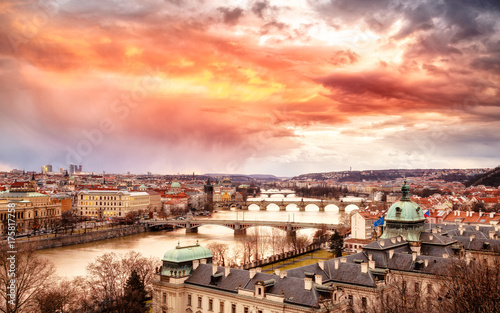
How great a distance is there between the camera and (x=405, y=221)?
35281 mm

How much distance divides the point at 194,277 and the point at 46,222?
62918mm

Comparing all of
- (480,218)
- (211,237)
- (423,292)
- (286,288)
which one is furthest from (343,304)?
(211,237)

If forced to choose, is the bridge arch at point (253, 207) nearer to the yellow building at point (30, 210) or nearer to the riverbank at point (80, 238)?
the riverbank at point (80, 238)

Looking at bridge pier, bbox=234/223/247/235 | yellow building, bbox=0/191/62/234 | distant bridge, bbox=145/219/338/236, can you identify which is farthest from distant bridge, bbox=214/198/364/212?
yellow building, bbox=0/191/62/234

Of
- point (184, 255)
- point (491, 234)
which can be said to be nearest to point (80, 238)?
point (184, 255)

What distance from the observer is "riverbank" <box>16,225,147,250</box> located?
195ft

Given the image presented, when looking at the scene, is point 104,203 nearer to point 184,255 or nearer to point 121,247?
point 121,247

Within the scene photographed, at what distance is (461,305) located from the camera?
1911 cm

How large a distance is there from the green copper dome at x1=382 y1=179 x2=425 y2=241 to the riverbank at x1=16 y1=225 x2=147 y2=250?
39505 mm

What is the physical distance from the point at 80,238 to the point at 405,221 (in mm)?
47718

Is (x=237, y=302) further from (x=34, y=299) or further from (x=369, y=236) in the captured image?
(x=369, y=236)

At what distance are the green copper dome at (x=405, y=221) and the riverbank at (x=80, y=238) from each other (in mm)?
39505

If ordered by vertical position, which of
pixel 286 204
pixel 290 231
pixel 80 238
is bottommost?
pixel 290 231

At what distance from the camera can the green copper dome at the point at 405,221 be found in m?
35.1
